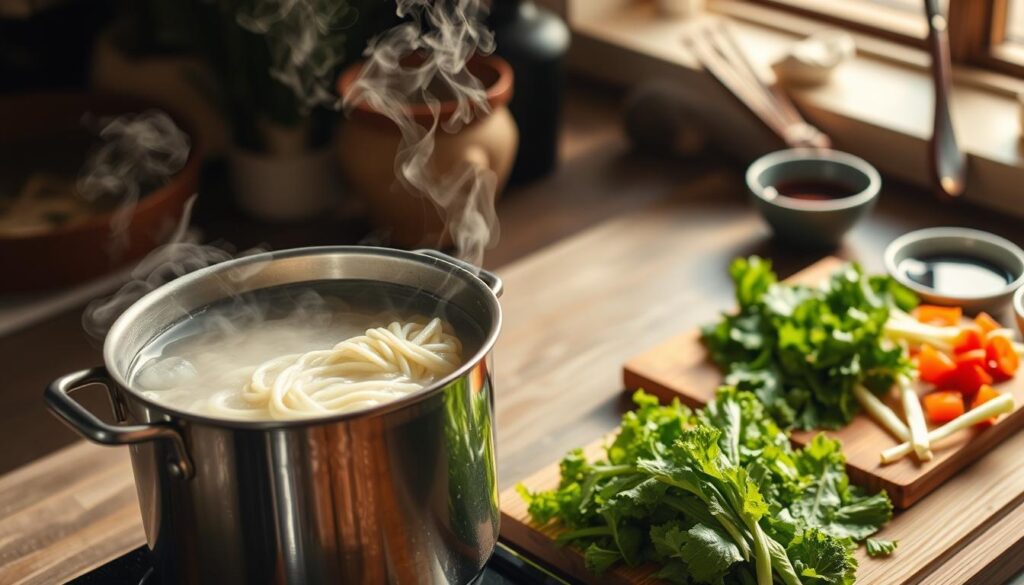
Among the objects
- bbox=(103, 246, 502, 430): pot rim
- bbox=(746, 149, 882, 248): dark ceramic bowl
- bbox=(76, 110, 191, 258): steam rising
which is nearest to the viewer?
bbox=(103, 246, 502, 430): pot rim

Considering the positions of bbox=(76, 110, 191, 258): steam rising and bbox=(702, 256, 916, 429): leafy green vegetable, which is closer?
bbox=(702, 256, 916, 429): leafy green vegetable

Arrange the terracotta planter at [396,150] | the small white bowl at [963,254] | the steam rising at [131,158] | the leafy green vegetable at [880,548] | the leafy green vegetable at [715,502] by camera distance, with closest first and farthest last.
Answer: the leafy green vegetable at [715,502] < the leafy green vegetable at [880,548] < the small white bowl at [963,254] < the terracotta planter at [396,150] < the steam rising at [131,158]

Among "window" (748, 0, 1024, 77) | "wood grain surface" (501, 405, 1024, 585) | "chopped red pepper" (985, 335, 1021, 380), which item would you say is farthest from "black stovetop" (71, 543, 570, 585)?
"window" (748, 0, 1024, 77)

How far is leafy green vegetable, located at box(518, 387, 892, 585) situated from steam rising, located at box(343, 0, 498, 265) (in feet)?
2.13

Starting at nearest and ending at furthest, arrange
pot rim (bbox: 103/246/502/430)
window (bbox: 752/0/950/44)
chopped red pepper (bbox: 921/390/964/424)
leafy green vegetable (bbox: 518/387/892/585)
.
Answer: pot rim (bbox: 103/246/502/430) < leafy green vegetable (bbox: 518/387/892/585) < chopped red pepper (bbox: 921/390/964/424) < window (bbox: 752/0/950/44)

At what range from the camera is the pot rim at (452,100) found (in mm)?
1974

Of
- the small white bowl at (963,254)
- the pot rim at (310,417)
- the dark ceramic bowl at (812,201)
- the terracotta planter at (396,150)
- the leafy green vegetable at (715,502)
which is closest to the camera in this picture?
the pot rim at (310,417)

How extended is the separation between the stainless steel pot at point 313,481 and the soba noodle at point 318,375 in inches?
1.8

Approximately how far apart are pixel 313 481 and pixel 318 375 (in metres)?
0.15

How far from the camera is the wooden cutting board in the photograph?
4.44ft

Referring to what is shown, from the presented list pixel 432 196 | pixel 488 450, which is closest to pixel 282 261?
pixel 488 450

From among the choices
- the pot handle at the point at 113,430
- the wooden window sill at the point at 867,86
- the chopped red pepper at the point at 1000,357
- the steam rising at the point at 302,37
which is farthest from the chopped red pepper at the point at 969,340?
the steam rising at the point at 302,37

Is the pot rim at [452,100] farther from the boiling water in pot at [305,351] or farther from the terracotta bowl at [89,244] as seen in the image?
the boiling water in pot at [305,351]

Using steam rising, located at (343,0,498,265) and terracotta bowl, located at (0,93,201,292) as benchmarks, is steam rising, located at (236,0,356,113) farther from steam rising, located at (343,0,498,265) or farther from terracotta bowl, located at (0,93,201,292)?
terracotta bowl, located at (0,93,201,292)
